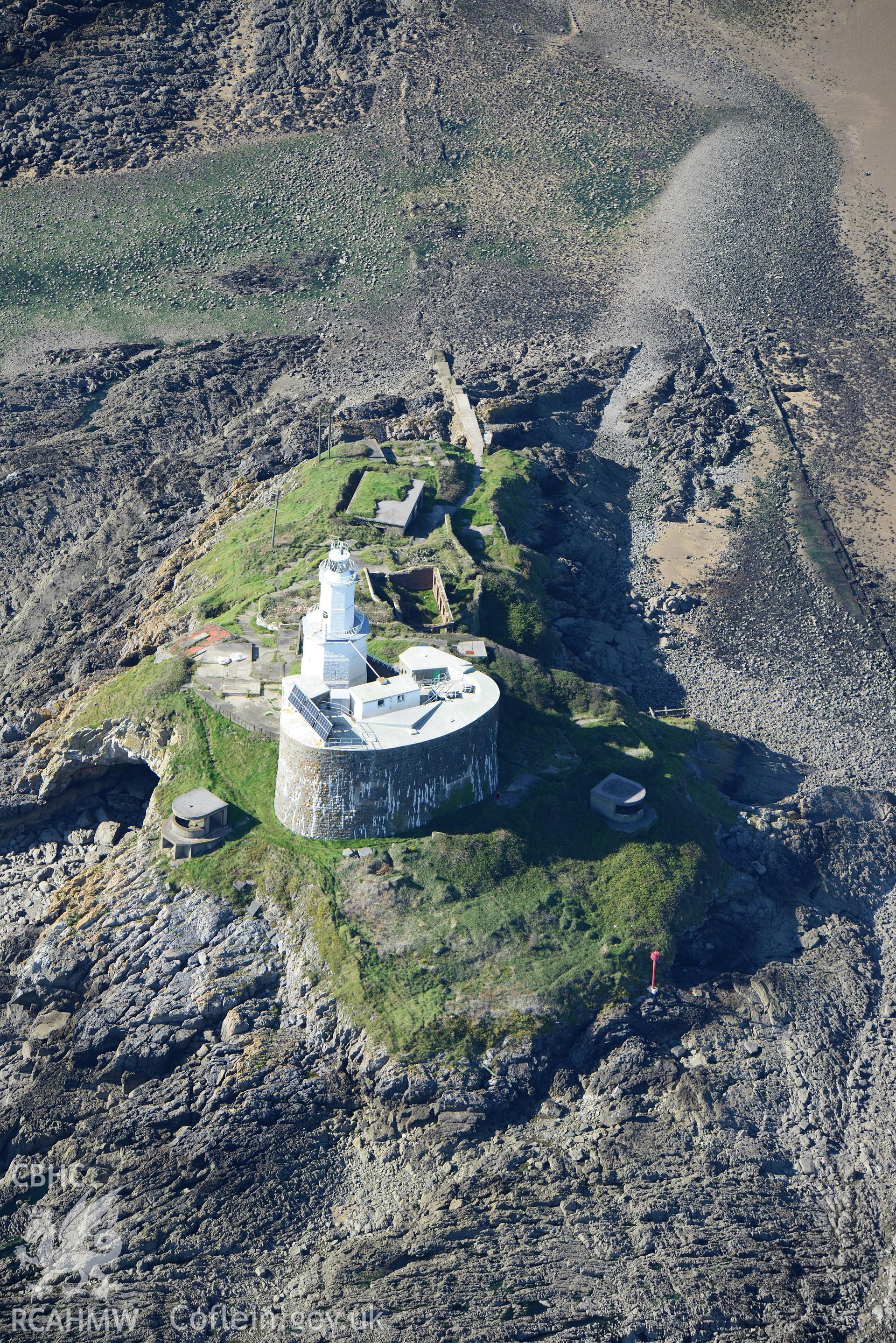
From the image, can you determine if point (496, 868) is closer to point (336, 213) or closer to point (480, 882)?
point (480, 882)

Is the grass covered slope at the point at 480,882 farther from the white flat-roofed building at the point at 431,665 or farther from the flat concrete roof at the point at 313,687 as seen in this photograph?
the white flat-roofed building at the point at 431,665

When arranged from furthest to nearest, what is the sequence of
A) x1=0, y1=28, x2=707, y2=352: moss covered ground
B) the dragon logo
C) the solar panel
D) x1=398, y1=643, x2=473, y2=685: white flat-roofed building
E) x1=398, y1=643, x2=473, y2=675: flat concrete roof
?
x1=0, y1=28, x2=707, y2=352: moss covered ground → x1=398, y1=643, x2=473, y2=675: flat concrete roof → x1=398, y1=643, x2=473, y2=685: white flat-roofed building → the solar panel → the dragon logo

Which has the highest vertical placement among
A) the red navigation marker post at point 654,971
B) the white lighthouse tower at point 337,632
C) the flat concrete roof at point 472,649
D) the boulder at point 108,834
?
the white lighthouse tower at point 337,632

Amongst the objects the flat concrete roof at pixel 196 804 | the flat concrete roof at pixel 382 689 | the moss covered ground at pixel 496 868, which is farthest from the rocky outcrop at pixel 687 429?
the flat concrete roof at pixel 196 804

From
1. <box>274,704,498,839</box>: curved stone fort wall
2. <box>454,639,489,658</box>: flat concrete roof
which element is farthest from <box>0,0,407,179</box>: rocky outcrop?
<box>274,704,498,839</box>: curved stone fort wall

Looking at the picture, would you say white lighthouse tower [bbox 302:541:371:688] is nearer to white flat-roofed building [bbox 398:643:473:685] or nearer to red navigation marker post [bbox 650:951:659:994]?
white flat-roofed building [bbox 398:643:473:685]

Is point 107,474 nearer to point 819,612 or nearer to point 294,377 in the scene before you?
point 294,377
